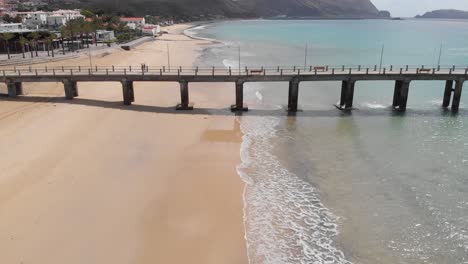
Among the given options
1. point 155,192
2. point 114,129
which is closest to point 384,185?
point 155,192

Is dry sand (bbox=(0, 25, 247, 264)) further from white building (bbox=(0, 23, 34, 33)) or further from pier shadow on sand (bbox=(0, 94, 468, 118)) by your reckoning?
white building (bbox=(0, 23, 34, 33))

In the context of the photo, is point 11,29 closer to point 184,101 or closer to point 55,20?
point 55,20

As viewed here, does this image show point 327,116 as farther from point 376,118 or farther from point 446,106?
point 446,106

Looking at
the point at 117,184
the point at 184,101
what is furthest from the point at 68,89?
the point at 117,184

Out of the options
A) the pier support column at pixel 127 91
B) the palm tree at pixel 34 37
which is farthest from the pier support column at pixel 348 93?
the palm tree at pixel 34 37

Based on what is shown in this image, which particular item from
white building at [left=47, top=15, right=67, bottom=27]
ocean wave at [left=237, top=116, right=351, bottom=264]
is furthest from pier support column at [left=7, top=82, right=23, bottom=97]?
white building at [left=47, top=15, right=67, bottom=27]
